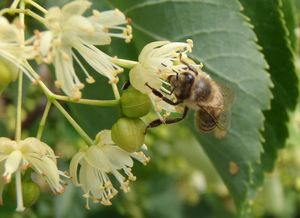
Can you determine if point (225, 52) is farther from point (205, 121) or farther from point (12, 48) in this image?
point (12, 48)

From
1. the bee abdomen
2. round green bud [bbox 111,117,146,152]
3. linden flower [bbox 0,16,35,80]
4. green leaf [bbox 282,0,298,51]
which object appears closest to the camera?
linden flower [bbox 0,16,35,80]

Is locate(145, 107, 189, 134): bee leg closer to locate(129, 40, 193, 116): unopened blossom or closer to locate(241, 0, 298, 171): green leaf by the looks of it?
locate(129, 40, 193, 116): unopened blossom

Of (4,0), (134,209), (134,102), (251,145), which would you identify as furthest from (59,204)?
(134,102)

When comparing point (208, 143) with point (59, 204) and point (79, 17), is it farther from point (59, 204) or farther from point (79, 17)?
point (59, 204)

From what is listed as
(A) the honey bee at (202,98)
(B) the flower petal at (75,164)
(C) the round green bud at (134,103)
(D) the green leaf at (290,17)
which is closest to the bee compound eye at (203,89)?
(A) the honey bee at (202,98)

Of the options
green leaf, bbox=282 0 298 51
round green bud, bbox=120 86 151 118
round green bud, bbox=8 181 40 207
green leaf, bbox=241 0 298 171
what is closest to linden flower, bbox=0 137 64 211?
round green bud, bbox=8 181 40 207

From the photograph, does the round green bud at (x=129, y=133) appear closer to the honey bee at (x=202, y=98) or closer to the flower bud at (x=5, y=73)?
the honey bee at (x=202, y=98)

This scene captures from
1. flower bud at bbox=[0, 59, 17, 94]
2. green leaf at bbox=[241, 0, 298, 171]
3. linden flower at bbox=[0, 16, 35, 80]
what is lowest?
green leaf at bbox=[241, 0, 298, 171]
